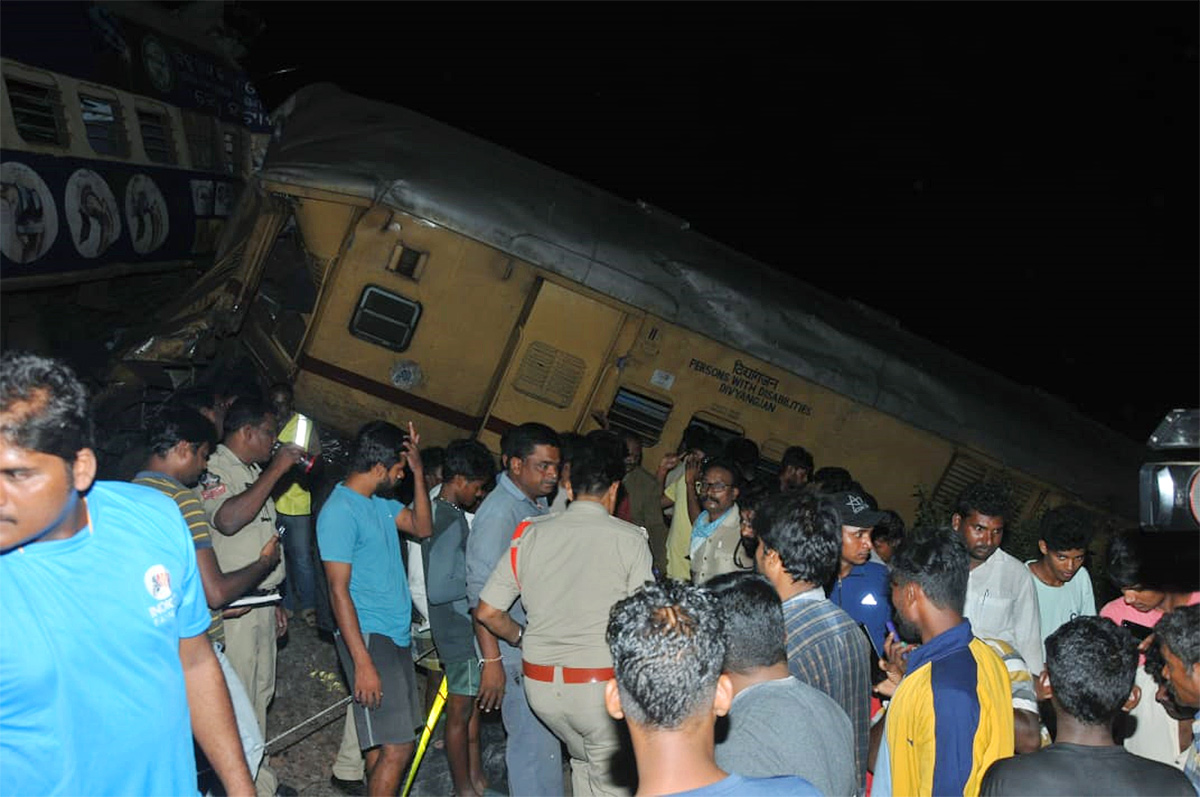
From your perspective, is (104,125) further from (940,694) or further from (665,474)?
(940,694)

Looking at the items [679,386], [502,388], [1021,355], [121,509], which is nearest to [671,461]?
[679,386]

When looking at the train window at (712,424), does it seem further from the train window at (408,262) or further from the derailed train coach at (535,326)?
the train window at (408,262)

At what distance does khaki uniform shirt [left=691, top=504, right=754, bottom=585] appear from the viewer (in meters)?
6.36

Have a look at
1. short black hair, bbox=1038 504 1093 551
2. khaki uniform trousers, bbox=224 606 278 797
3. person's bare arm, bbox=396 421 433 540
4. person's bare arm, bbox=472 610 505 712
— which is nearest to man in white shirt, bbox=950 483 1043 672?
short black hair, bbox=1038 504 1093 551

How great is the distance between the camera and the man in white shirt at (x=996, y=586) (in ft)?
17.1

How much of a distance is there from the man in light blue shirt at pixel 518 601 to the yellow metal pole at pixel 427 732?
0.61 metres

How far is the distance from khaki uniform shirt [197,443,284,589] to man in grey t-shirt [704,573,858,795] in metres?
2.81

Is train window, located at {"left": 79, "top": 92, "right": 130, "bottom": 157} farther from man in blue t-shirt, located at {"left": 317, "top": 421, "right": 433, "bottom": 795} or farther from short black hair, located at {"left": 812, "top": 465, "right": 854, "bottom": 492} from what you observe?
short black hair, located at {"left": 812, "top": 465, "right": 854, "bottom": 492}


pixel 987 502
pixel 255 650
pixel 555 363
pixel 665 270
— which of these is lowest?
pixel 255 650

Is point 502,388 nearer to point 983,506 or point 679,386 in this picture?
point 679,386

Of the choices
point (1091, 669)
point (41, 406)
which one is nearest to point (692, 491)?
point (1091, 669)

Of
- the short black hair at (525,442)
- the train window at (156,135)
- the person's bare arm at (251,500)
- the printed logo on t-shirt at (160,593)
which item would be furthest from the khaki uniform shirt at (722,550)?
the train window at (156,135)

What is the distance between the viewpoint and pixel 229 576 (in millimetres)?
4621

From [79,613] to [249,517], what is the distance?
2.51m
